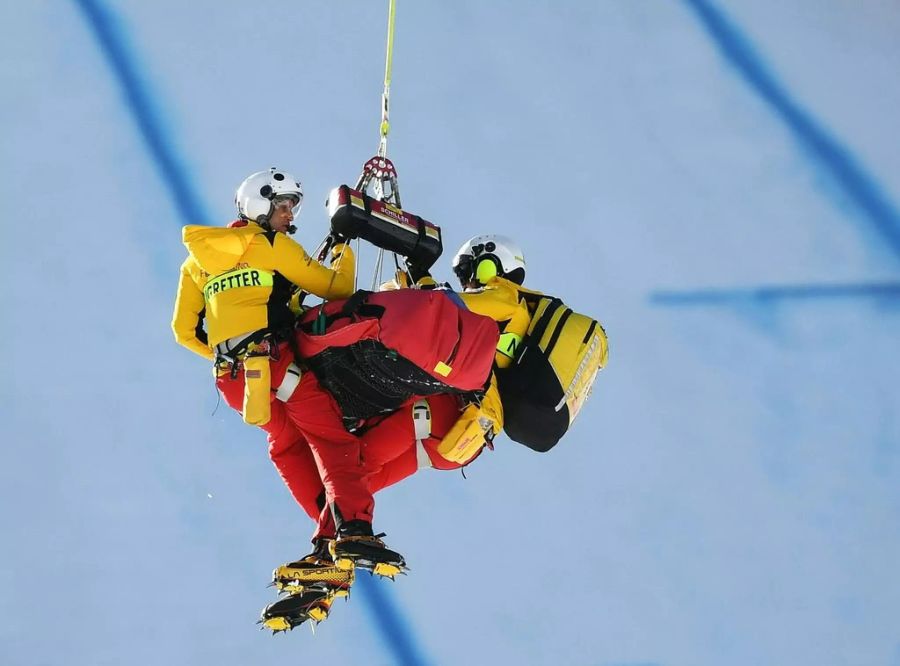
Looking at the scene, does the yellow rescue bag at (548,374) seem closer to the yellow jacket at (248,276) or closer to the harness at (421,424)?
the harness at (421,424)

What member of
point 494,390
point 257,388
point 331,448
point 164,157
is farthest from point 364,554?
point 164,157

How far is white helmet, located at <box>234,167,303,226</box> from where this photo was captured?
4.80 meters

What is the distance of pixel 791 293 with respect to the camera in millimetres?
8414

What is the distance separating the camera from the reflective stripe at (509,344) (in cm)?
503

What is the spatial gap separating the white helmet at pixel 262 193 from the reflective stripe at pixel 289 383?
0.53 metres

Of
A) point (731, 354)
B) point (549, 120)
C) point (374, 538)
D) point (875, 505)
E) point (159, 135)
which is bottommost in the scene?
point (374, 538)

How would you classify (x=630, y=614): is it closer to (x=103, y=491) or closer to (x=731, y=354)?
(x=731, y=354)

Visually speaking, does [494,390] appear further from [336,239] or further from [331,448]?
[336,239]

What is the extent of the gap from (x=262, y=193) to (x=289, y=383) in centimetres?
66

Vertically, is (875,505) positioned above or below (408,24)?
below

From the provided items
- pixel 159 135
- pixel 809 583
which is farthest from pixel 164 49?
pixel 809 583

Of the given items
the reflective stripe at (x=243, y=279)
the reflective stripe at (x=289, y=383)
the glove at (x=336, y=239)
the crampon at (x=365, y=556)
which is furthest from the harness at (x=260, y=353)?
the crampon at (x=365, y=556)

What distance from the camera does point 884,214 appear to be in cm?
850

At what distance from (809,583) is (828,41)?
11.5ft
